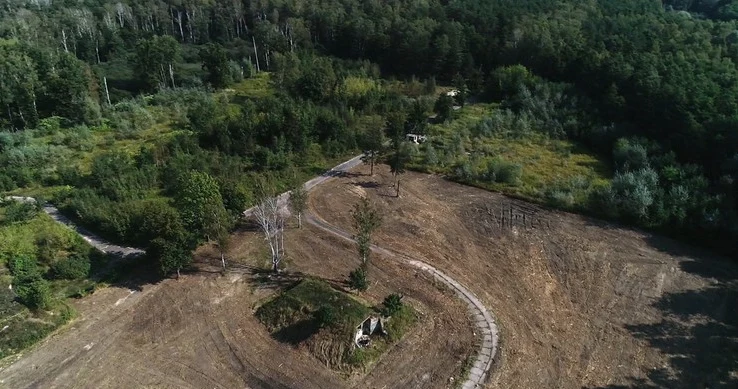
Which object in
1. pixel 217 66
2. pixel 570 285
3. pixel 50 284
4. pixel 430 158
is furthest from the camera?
pixel 217 66

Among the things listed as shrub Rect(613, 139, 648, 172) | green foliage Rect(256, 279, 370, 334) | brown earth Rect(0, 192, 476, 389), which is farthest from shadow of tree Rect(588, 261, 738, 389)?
shrub Rect(613, 139, 648, 172)

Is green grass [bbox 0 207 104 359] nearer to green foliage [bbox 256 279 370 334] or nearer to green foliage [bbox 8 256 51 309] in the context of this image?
green foliage [bbox 8 256 51 309]

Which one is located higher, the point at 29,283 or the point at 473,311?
the point at 29,283

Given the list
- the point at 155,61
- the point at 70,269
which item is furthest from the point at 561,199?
the point at 155,61

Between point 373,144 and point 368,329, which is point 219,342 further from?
point 373,144

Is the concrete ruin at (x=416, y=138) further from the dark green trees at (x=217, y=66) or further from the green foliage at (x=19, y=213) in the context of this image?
the green foliage at (x=19, y=213)

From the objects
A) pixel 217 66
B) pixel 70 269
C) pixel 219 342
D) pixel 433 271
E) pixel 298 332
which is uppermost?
pixel 217 66
